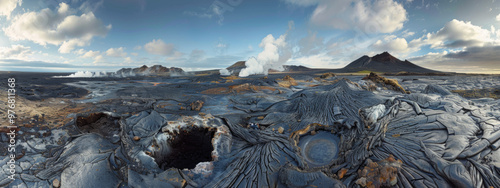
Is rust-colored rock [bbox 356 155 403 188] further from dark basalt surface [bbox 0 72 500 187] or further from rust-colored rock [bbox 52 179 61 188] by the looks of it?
rust-colored rock [bbox 52 179 61 188]

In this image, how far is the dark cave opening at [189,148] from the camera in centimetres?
612

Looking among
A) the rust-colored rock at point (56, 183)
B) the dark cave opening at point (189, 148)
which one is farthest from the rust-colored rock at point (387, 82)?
the rust-colored rock at point (56, 183)

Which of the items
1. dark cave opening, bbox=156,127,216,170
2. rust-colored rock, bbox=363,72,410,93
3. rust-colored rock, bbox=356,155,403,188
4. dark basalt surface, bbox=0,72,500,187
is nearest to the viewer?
rust-colored rock, bbox=356,155,403,188

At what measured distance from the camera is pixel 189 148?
6.85 m

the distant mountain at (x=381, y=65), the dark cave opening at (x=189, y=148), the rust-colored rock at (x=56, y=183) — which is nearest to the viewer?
the rust-colored rock at (x=56, y=183)

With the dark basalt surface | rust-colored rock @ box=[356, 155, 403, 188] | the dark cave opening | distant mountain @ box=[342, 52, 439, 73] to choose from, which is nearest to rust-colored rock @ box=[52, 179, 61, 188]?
the dark basalt surface

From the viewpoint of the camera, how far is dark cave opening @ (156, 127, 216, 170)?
612 centimetres

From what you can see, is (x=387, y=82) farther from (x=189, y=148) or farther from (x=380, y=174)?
(x=189, y=148)

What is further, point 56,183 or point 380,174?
point 56,183

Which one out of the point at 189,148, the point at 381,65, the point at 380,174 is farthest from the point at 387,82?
the point at 381,65

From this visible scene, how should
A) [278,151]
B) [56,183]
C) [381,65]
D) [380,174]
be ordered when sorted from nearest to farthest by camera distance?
[380,174]
[56,183]
[278,151]
[381,65]

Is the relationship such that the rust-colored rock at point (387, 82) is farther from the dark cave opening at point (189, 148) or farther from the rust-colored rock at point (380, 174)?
the dark cave opening at point (189, 148)

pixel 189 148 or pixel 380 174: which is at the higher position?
pixel 380 174

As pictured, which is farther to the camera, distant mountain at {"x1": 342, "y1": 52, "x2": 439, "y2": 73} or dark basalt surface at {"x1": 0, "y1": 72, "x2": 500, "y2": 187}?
distant mountain at {"x1": 342, "y1": 52, "x2": 439, "y2": 73}
